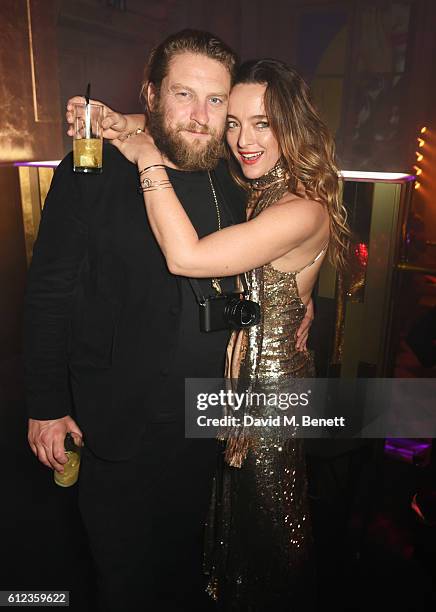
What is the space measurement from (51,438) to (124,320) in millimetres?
467

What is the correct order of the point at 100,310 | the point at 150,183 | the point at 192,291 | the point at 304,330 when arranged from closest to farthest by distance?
the point at 150,183, the point at 100,310, the point at 192,291, the point at 304,330

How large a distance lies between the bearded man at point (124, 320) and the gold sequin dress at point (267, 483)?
0.20 metres

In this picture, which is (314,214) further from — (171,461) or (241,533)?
(241,533)

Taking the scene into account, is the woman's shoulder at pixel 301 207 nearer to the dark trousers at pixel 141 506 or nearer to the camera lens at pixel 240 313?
the camera lens at pixel 240 313

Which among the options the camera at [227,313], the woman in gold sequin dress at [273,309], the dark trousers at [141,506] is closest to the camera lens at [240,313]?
the camera at [227,313]

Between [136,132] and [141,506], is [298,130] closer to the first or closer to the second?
[136,132]

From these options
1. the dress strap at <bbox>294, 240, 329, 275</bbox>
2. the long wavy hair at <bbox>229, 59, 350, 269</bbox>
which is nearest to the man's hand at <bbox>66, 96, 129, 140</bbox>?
the long wavy hair at <bbox>229, 59, 350, 269</bbox>

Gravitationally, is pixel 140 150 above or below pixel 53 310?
above

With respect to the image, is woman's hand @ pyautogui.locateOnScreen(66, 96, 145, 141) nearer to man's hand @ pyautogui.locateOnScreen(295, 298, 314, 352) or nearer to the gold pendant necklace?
the gold pendant necklace

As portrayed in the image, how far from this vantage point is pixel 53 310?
1.60 meters

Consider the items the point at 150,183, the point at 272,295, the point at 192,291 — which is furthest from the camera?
the point at 272,295

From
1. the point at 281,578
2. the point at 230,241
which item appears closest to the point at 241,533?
the point at 281,578

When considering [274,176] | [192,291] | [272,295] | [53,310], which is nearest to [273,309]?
[272,295]

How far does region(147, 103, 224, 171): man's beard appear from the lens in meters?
1.63
